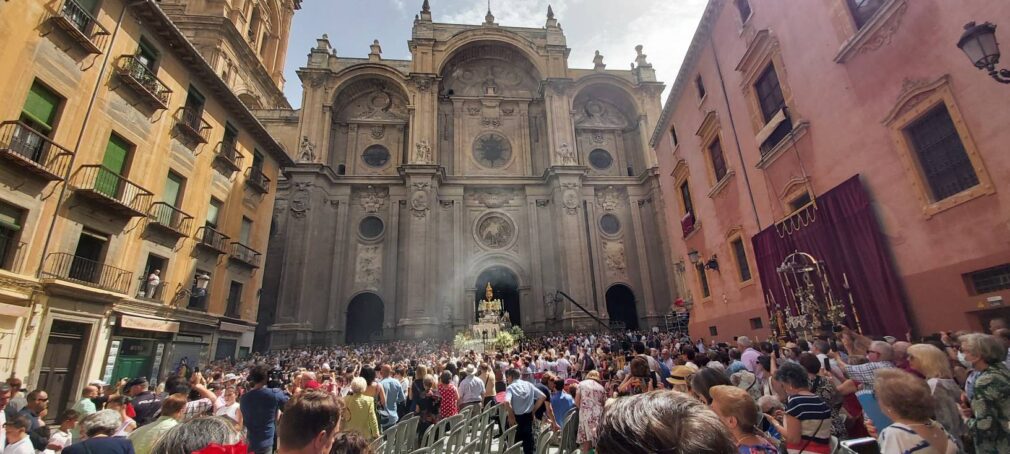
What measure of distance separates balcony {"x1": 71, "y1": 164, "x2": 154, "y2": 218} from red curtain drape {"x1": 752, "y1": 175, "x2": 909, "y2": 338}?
17578 mm

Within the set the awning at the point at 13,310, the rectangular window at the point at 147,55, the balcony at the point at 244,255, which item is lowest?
the awning at the point at 13,310

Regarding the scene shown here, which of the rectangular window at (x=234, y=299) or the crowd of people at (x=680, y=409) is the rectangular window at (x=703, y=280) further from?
the rectangular window at (x=234, y=299)

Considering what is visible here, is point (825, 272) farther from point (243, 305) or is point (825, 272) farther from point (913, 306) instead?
point (243, 305)

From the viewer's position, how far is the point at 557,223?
28.0 meters

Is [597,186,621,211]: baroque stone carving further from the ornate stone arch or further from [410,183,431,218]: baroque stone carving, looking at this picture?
[410,183,431,218]: baroque stone carving

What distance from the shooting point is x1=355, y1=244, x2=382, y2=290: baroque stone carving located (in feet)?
88.3

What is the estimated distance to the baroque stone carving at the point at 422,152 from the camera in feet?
91.4

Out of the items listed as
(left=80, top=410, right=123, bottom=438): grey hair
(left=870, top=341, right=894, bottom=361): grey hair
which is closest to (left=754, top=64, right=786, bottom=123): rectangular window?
(left=870, top=341, right=894, bottom=361): grey hair

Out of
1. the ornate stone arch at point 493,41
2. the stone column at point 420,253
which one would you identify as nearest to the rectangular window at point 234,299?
the stone column at point 420,253

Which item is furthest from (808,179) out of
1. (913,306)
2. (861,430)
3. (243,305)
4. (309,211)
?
(309,211)

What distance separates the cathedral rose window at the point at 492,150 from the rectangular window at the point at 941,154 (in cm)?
2495

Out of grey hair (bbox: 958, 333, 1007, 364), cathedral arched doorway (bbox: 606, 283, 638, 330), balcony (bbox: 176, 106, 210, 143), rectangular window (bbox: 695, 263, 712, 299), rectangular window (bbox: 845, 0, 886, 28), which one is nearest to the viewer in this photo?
grey hair (bbox: 958, 333, 1007, 364)

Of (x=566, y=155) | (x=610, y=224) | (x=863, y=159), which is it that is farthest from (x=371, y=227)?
(x=863, y=159)

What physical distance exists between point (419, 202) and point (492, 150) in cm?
759
